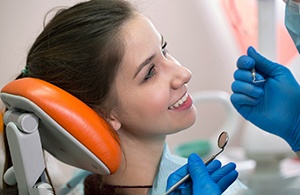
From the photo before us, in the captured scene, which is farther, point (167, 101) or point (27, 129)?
point (167, 101)

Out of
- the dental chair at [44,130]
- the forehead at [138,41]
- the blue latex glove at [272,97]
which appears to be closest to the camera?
the dental chair at [44,130]

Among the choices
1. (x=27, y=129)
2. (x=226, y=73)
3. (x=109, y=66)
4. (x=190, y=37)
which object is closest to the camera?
(x=27, y=129)

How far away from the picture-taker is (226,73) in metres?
2.37

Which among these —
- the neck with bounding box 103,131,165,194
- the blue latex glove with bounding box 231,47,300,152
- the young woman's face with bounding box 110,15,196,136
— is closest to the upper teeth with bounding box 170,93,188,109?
the young woman's face with bounding box 110,15,196,136

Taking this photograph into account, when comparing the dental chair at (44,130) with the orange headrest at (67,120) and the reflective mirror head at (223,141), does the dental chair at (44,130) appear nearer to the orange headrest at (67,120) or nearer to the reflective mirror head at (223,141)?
the orange headrest at (67,120)

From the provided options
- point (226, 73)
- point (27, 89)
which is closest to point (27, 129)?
point (27, 89)

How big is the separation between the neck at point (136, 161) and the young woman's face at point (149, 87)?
0.16 feet

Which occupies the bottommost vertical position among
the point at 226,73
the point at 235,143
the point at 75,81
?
the point at 235,143

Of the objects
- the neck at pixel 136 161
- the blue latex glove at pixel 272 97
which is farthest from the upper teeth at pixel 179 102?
the blue latex glove at pixel 272 97

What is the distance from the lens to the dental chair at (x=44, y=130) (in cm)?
101

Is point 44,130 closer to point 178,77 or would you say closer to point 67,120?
point 67,120

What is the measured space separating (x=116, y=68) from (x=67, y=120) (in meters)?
0.21

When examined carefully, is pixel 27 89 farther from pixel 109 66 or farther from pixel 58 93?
pixel 109 66

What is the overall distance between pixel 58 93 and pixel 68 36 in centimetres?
19
